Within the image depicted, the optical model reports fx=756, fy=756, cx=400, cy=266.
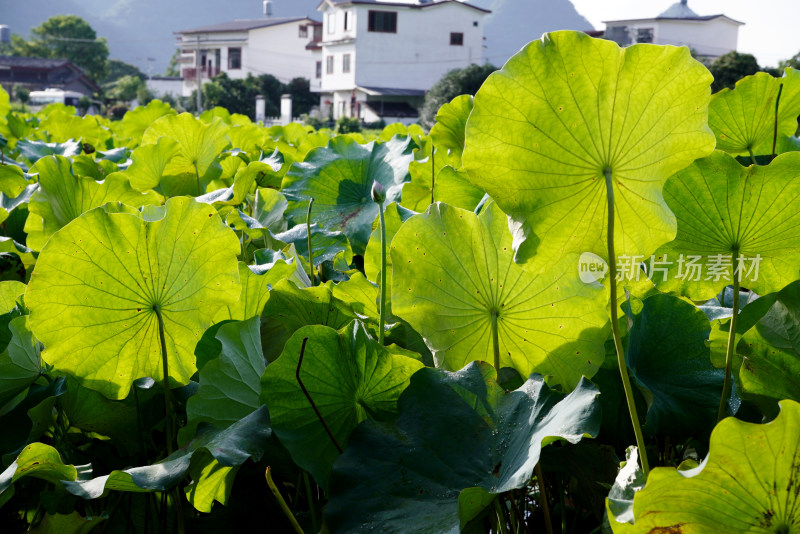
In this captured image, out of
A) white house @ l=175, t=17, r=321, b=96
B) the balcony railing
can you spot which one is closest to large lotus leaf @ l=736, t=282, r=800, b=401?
white house @ l=175, t=17, r=321, b=96

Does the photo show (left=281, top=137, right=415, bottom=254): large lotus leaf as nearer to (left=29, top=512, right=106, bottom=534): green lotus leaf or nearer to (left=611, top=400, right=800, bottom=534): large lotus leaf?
(left=29, top=512, right=106, bottom=534): green lotus leaf

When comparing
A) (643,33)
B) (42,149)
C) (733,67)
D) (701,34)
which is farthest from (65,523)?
(701,34)

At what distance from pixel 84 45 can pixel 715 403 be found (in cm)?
5060

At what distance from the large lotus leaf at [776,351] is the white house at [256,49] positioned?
138ft

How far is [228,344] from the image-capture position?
0.55 m

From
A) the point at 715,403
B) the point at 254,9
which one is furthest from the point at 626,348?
the point at 254,9

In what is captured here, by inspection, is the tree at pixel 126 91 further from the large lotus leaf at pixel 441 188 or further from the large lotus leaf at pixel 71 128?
the large lotus leaf at pixel 441 188

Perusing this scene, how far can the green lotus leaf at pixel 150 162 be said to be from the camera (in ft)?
4.35

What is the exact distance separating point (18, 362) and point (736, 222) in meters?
0.59

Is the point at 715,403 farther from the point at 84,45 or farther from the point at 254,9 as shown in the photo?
the point at 254,9

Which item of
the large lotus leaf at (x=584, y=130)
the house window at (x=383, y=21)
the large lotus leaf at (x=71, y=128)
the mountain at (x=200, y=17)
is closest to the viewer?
the large lotus leaf at (x=584, y=130)

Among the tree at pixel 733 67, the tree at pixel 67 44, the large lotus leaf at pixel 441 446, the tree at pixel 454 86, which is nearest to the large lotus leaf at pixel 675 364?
the large lotus leaf at pixel 441 446

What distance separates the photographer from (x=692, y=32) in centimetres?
3738

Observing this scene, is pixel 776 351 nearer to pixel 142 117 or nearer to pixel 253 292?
pixel 253 292
